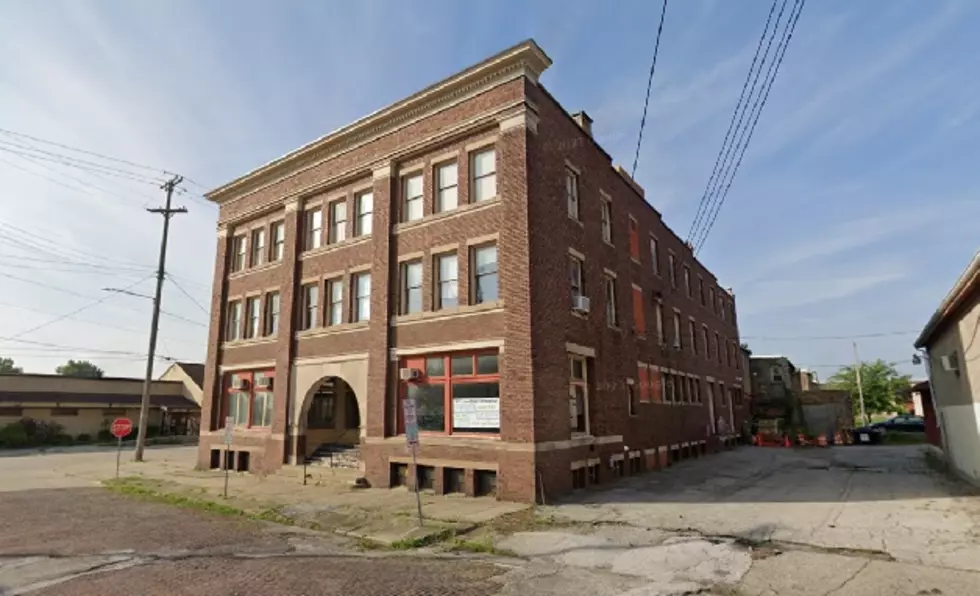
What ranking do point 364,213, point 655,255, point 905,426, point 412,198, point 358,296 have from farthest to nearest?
point 905,426
point 655,255
point 364,213
point 358,296
point 412,198

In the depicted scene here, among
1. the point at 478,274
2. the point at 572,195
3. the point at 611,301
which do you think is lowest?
the point at 611,301

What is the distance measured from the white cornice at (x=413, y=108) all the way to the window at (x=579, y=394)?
8.86 meters

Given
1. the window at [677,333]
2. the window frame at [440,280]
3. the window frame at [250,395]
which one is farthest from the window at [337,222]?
the window at [677,333]

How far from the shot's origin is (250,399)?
78.2 ft

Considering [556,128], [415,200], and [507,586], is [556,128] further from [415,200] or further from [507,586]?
[507,586]

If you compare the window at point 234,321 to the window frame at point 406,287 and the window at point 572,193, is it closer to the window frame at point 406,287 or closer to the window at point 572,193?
the window frame at point 406,287

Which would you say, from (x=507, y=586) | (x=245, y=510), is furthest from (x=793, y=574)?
(x=245, y=510)

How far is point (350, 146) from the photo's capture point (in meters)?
21.2

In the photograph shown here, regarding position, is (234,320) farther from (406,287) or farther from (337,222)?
(406,287)

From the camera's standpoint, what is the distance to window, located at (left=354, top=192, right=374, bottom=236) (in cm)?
2055

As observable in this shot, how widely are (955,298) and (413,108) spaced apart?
16580 millimetres

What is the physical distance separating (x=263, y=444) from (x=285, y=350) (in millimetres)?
3888

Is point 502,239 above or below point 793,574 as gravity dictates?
above

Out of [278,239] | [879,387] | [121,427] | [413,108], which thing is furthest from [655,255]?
[879,387]
